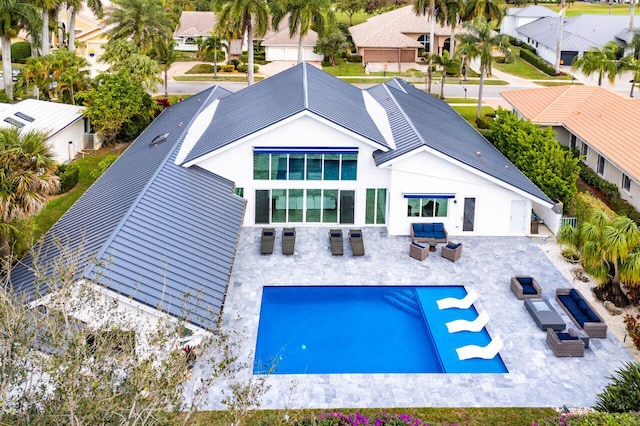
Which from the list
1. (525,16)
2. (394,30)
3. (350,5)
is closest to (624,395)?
(394,30)

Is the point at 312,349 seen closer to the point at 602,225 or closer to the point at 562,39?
the point at 602,225

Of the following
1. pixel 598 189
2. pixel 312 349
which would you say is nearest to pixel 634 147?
pixel 598 189

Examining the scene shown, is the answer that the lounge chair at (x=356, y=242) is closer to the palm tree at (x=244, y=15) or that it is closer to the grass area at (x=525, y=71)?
the palm tree at (x=244, y=15)

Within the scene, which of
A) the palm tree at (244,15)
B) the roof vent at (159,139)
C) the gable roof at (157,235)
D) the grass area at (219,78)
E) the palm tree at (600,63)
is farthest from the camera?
the grass area at (219,78)

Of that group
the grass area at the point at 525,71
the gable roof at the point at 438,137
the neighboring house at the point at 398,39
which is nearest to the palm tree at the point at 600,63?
the grass area at the point at 525,71

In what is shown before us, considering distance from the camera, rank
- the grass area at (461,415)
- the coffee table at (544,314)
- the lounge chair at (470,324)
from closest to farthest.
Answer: the grass area at (461,415)
the coffee table at (544,314)
the lounge chair at (470,324)

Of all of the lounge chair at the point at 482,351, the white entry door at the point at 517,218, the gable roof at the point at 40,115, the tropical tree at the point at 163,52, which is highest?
the tropical tree at the point at 163,52

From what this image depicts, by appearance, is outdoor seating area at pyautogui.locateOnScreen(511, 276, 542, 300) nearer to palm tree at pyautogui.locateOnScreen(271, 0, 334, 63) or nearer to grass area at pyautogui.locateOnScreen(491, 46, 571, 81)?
palm tree at pyautogui.locateOnScreen(271, 0, 334, 63)
